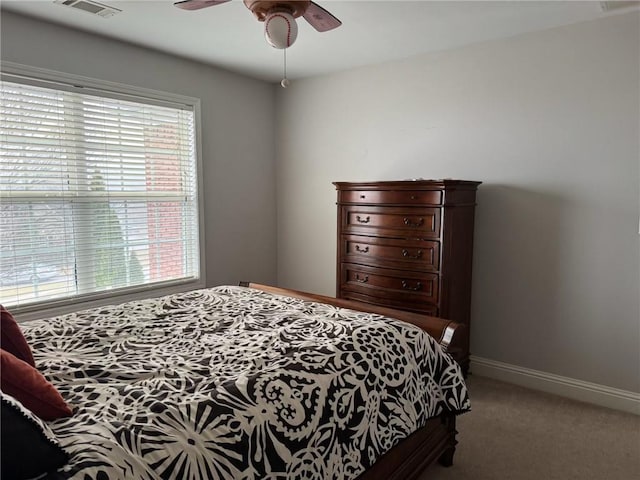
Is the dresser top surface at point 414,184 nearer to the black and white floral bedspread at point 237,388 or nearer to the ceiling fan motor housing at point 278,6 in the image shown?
the black and white floral bedspread at point 237,388

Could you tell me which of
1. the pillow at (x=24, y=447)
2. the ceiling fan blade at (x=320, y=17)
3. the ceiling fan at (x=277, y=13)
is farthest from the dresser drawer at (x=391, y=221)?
the pillow at (x=24, y=447)

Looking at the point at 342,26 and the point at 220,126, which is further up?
the point at 342,26

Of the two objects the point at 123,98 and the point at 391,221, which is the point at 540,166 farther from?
the point at 123,98

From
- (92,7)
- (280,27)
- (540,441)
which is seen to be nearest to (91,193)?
(92,7)

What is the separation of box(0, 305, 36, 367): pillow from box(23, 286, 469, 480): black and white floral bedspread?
0.13m

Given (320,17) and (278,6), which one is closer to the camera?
(278,6)

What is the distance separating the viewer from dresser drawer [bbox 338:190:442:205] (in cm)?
293

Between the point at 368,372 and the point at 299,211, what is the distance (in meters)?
2.84

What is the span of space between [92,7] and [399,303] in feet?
8.77

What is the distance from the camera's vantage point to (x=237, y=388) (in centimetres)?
134

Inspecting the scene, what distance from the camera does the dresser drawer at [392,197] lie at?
2.93 meters

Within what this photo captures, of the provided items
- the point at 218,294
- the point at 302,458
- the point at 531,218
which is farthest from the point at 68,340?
the point at 531,218

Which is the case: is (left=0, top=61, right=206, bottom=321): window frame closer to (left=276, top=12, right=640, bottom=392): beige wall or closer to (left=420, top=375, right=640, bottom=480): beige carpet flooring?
(left=276, top=12, right=640, bottom=392): beige wall

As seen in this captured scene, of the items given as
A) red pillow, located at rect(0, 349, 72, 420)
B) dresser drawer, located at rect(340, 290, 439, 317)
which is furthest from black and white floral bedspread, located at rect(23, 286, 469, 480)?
dresser drawer, located at rect(340, 290, 439, 317)
